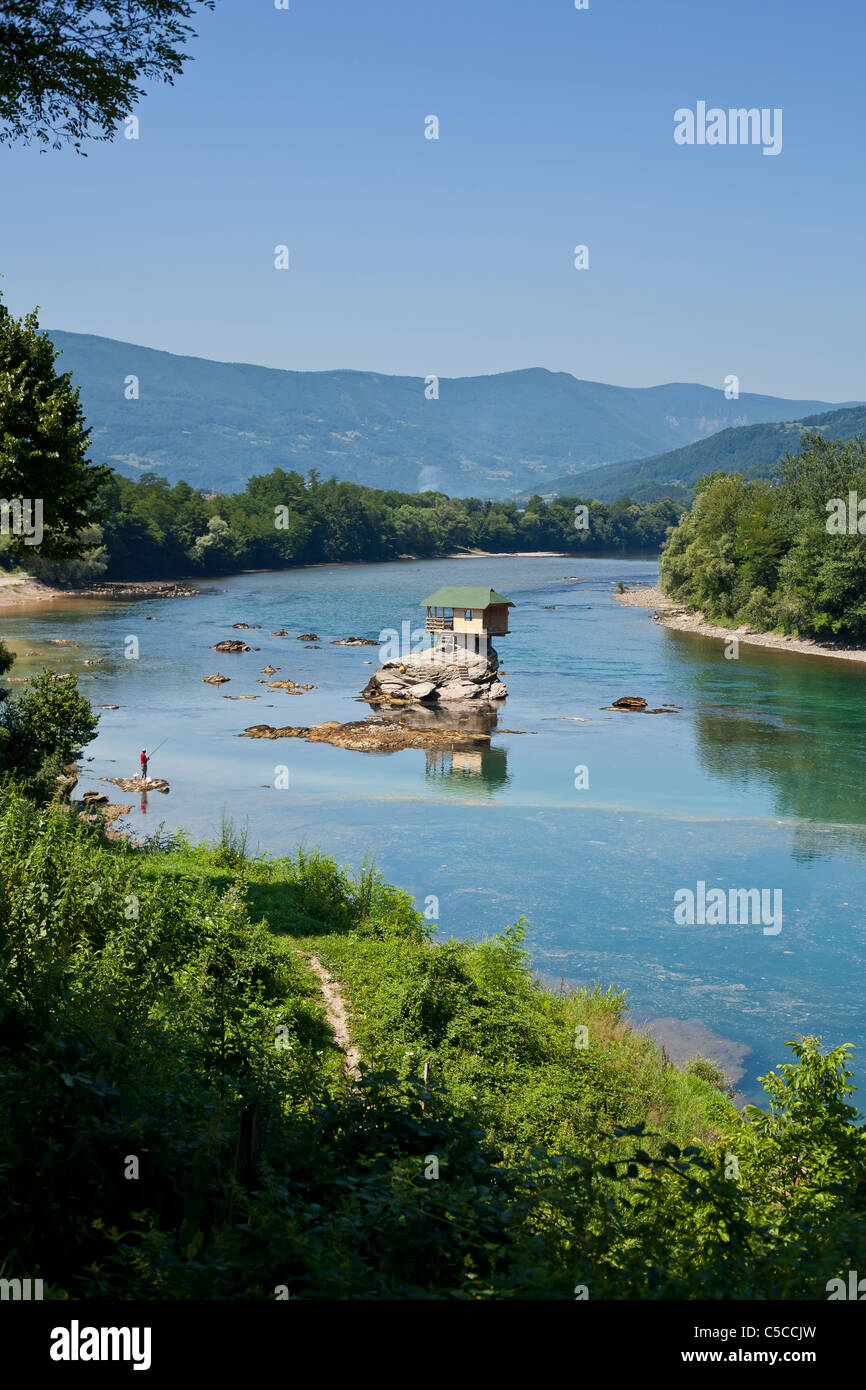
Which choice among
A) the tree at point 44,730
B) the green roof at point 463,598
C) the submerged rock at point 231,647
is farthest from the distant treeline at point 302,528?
the tree at point 44,730

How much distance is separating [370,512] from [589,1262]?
445ft

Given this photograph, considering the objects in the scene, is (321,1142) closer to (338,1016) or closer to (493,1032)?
(338,1016)

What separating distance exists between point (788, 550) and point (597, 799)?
4589cm

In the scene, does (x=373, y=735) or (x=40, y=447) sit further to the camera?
(x=373, y=735)

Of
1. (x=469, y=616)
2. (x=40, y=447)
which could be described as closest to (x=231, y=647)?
(x=469, y=616)

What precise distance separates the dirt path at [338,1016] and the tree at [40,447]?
7995 mm

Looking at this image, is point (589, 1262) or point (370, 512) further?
point (370, 512)

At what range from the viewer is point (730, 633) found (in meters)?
75.6

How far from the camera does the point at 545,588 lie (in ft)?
362

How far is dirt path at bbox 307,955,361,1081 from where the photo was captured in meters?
12.6

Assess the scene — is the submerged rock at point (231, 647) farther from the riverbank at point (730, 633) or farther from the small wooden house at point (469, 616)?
the riverbank at point (730, 633)

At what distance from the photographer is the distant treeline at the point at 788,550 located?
66.0 metres
